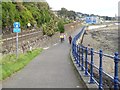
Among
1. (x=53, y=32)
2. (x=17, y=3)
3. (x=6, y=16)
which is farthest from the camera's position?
(x=53, y=32)

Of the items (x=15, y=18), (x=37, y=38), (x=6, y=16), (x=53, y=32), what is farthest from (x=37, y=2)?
(x=6, y=16)

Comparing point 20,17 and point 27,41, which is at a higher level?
point 20,17

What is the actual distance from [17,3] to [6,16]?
8144mm

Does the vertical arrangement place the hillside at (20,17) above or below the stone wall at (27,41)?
above

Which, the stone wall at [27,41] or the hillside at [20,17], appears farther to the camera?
the hillside at [20,17]

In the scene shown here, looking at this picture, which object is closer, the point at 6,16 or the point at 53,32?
the point at 6,16

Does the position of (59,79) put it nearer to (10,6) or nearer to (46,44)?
(10,6)

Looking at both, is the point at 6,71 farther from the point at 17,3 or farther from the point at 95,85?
the point at 17,3

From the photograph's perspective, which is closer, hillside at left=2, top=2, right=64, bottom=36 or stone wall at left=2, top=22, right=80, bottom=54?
stone wall at left=2, top=22, right=80, bottom=54

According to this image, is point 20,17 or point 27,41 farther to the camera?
point 20,17

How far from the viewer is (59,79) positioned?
14.8 meters

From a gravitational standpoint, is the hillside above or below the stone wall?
above

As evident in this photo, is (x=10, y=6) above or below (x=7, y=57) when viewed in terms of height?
above

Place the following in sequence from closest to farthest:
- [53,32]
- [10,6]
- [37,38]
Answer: [10,6] < [37,38] < [53,32]
